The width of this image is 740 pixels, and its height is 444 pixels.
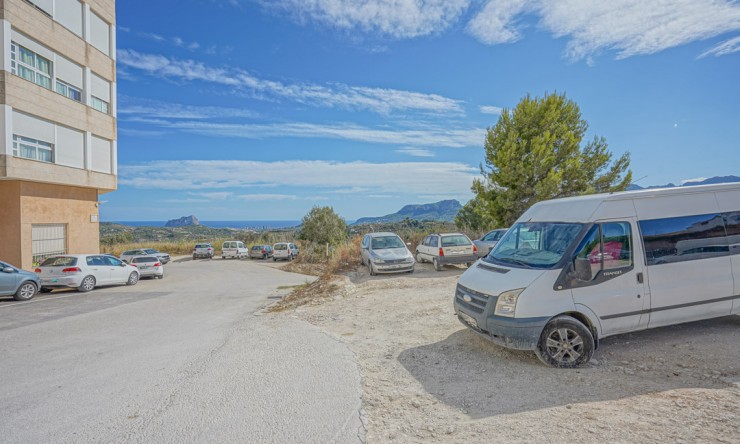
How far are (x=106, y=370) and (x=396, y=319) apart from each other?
204 inches

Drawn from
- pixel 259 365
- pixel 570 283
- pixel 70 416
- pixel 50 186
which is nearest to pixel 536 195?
pixel 570 283

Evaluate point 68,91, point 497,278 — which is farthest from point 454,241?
point 68,91

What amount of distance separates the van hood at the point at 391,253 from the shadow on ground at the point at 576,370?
8.75m

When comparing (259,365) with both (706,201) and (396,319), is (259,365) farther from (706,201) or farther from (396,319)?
(706,201)

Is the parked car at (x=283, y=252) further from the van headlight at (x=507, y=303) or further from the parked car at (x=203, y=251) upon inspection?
the van headlight at (x=507, y=303)

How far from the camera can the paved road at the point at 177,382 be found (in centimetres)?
377

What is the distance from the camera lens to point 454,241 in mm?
16703

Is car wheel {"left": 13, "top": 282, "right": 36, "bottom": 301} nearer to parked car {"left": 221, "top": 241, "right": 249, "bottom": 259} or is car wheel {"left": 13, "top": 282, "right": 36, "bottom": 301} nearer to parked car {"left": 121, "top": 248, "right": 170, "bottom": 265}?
parked car {"left": 121, "top": 248, "right": 170, "bottom": 265}

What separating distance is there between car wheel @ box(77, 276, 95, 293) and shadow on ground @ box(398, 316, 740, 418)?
15.8 m

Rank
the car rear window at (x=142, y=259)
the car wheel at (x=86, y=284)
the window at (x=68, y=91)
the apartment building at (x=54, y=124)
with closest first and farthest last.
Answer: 1. the car wheel at (x=86, y=284)
2. the apartment building at (x=54, y=124)
3. the window at (x=68, y=91)
4. the car rear window at (x=142, y=259)

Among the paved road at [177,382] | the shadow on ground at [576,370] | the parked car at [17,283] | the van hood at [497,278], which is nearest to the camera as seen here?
the paved road at [177,382]

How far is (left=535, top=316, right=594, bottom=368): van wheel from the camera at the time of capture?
17.2 ft

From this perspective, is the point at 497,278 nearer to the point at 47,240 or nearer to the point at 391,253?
the point at 391,253

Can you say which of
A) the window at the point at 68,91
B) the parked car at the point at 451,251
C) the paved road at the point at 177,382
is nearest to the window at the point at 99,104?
the window at the point at 68,91
